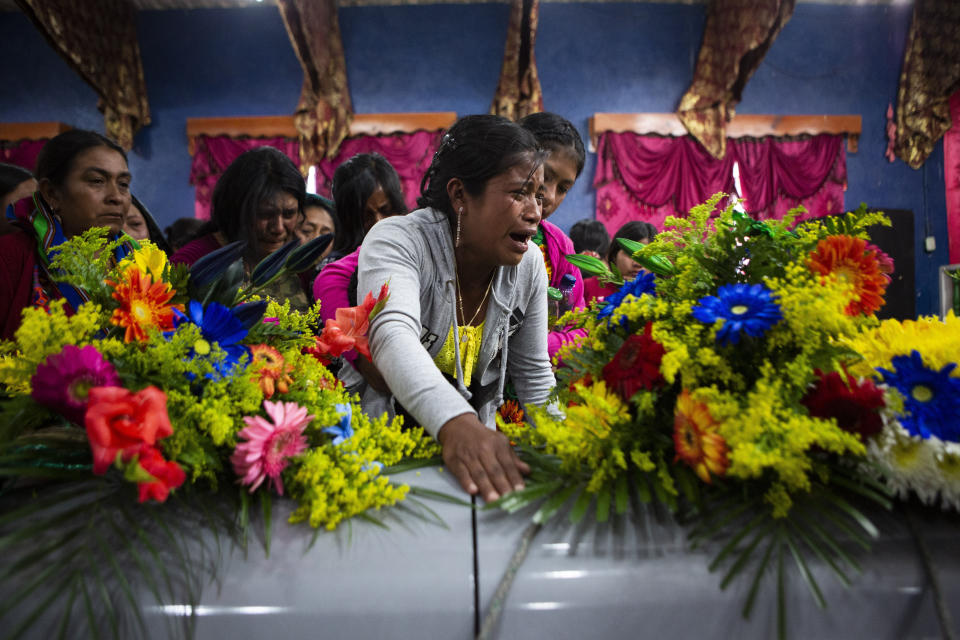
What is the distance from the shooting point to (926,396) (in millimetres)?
677

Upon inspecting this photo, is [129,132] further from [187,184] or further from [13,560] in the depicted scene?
[13,560]

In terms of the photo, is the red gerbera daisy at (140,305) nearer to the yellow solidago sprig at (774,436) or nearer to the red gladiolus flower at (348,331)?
the red gladiolus flower at (348,331)

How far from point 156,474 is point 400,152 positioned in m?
6.50

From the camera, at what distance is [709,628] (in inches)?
24.4

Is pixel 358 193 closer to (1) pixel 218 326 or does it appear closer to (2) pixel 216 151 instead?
(1) pixel 218 326

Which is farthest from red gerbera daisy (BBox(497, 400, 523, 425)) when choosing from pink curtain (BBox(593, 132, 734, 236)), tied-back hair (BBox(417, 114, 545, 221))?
pink curtain (BBox(593, 132, 734, 236))

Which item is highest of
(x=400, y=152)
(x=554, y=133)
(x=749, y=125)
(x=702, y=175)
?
(x=749, y=125)

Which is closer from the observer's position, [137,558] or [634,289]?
[137,558]

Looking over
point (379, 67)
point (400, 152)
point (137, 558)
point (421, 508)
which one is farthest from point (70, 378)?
point (379, 67)

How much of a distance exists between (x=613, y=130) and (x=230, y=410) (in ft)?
22.1

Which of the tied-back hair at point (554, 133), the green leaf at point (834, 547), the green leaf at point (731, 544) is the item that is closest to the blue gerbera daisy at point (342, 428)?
the green leaf at point (731, 544)

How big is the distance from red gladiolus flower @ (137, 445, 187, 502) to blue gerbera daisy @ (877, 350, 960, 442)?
798mm

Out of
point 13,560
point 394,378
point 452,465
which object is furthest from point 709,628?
point 13,560

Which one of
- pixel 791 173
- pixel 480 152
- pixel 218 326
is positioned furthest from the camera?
pixel 791 173
